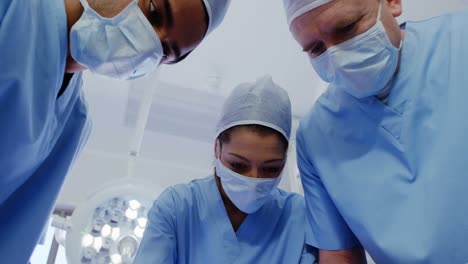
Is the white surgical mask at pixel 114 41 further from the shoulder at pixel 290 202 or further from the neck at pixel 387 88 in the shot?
the shoulder at pixel 290 202

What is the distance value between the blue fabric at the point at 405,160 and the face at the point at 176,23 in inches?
16.8

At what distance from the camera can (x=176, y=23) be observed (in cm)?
90

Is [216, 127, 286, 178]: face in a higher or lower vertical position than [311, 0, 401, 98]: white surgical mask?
lower

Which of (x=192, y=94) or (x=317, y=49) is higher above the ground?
(x=317, y=49)

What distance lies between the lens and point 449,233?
831 mm

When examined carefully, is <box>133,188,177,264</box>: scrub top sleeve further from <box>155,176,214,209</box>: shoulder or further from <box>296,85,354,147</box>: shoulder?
<box>296,85,354,147</box>: shoulder

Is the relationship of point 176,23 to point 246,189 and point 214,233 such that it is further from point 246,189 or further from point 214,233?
point 214,233

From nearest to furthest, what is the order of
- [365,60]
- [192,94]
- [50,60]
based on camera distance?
[50,60] → [365,60] → [192,94]

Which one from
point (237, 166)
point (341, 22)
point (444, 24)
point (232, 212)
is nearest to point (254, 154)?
point (237, 166)

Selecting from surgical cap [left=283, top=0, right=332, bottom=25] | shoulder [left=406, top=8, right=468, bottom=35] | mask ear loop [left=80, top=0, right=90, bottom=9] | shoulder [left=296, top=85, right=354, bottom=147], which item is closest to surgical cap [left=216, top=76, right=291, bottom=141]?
shoulder [left=296, top=85, right=354, bottom=147]

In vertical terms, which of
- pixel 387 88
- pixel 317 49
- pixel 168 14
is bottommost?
pixel 387 88

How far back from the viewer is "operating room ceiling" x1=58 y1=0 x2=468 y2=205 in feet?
6.20

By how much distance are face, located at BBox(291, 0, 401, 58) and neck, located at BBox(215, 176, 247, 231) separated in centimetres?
57

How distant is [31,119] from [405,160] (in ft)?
2.66
